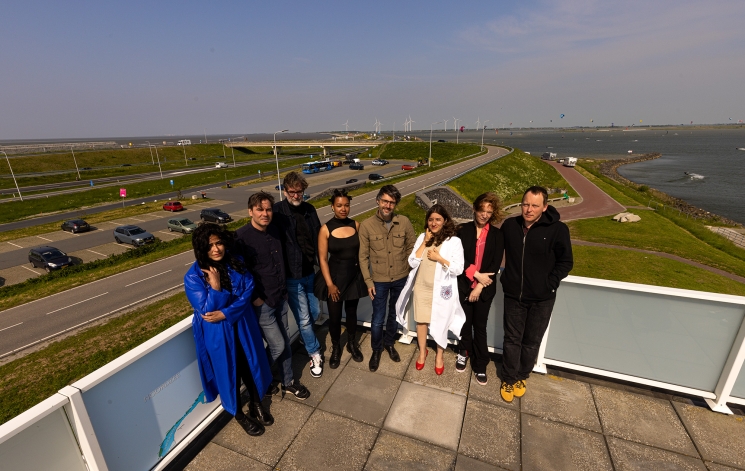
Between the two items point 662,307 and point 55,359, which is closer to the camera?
point 662,307

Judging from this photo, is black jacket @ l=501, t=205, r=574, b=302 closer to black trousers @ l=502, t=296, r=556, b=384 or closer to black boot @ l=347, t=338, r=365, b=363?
black trousers @ l=502, t=296, r=556, b=384

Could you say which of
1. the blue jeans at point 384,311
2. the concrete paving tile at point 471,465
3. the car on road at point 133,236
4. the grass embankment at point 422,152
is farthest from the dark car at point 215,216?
the concrete paving tile at point 471,465

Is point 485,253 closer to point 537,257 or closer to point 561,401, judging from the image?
point 537,257

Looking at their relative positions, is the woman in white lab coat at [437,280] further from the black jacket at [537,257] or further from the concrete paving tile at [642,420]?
the concrete paving tile at [642,420]

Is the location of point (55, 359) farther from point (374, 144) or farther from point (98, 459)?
point (374, 144)

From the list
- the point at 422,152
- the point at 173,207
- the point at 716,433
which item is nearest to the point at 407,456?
the point at 716,433

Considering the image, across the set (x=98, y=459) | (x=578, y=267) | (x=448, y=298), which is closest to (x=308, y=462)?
(x=98, y=459)
